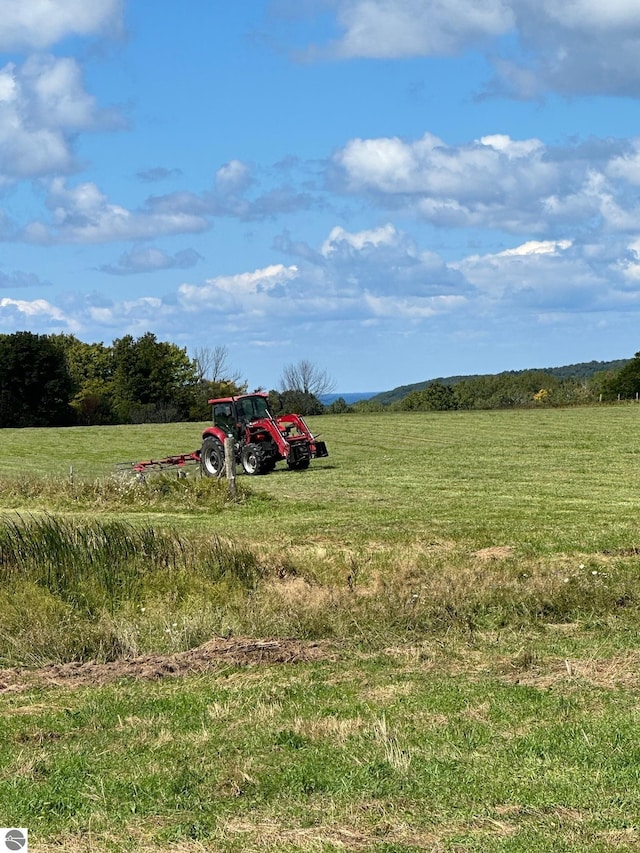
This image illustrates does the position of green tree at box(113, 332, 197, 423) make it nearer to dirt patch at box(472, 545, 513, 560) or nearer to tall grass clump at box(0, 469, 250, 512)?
tall grass clump at box(0, 469, 250, 512)

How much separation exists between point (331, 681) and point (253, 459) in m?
19.3

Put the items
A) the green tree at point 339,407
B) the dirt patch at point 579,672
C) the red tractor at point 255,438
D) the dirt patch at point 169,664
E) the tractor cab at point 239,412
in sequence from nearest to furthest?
the dirt patch at point 579,672
the dirt patch at point 169,664
the red tractor at point 255,438
the tractor cab at point 239,412
the green tree at point 339,407

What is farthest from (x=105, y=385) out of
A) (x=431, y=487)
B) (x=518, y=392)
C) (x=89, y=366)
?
(x=431, y=487)

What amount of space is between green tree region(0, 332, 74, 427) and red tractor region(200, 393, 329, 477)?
44.0 m

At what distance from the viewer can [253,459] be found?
27.5 metres

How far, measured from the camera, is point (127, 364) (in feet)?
268

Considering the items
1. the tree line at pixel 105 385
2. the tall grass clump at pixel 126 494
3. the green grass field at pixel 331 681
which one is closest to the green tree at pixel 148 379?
the tree line at pixel 105 385

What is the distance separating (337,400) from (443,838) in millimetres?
70006

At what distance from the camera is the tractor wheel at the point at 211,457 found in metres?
28.1

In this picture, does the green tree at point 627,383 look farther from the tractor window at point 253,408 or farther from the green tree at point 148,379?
the tractor window at point 253,408

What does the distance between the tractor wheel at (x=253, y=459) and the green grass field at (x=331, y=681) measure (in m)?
5.91

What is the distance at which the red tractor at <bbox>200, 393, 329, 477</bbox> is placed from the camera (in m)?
27.4

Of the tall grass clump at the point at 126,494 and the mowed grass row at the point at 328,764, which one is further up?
the tall grass clump at the point at 126,494

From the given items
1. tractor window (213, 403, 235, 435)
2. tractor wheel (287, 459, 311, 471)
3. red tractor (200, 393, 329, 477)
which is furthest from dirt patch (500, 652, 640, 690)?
tractor window (213, 403, 235, 435)
